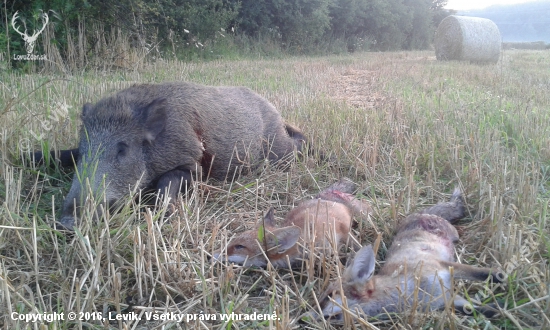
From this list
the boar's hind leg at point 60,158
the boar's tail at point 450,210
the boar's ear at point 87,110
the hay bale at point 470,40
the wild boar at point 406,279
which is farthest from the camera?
the hay bale at point 470,40

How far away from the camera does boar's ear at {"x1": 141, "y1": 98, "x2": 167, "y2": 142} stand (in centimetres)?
396

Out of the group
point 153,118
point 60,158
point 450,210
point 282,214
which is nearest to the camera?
point 450,210

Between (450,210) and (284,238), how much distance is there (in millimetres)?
1423

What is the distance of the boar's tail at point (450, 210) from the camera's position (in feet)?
11.3

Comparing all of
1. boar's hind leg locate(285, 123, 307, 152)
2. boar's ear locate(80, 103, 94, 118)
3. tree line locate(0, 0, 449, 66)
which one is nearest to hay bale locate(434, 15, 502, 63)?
tree line locate(0, 0, 449, 66)

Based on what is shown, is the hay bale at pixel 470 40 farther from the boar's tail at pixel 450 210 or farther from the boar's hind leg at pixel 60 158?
the boar's hind leg at pixel 60 158

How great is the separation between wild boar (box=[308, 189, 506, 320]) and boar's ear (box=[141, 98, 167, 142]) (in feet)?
7.16

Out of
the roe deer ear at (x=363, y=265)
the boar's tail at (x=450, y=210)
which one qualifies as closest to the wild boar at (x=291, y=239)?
the roe deer ear at (x=363, y=265)

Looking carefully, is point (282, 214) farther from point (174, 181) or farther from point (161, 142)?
point (161, 142)

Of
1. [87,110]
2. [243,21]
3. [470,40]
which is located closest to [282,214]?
[87,110]

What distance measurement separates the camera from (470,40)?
52.6ft

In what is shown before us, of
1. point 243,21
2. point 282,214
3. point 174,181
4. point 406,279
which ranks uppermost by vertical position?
point 243,21

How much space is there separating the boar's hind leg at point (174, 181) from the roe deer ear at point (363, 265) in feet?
6.15

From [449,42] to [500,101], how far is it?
35.6ft
